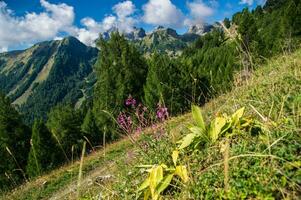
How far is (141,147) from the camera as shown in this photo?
16.2ft

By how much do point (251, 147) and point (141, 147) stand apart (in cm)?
200

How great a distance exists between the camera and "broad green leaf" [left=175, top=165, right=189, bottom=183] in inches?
134

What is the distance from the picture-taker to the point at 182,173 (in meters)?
3.49

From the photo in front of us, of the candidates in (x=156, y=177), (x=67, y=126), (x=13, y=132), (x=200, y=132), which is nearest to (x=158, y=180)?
(x=156, y=177)

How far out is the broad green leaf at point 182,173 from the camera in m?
3.41

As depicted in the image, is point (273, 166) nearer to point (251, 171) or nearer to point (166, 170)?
point (251, 171)

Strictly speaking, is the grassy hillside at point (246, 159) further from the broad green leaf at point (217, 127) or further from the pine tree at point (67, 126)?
the pine tree at point (67, 126)

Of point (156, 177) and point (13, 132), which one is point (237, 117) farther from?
point (13, 132)

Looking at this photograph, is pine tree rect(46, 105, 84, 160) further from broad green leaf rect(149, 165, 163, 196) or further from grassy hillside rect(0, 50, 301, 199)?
broad green leaf rect(149, 165, 163, 196)

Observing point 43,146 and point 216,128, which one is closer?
point 216,128

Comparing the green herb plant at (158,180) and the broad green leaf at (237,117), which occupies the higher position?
the broad green leaf at (237,117)

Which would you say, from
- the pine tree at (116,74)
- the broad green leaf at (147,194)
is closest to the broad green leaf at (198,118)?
the broad green leaf at (147,194)

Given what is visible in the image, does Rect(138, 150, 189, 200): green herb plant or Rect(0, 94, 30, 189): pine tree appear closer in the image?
Rect(138, 150, 189, 200): green herb plant

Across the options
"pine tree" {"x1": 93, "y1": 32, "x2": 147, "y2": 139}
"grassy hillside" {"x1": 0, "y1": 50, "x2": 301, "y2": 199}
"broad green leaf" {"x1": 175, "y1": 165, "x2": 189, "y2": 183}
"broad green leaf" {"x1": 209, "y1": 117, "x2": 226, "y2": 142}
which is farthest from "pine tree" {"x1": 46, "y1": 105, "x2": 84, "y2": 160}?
"broad green leaf" {"x1": 175, "y1": 165, "x2": 189, "y2": 183}
